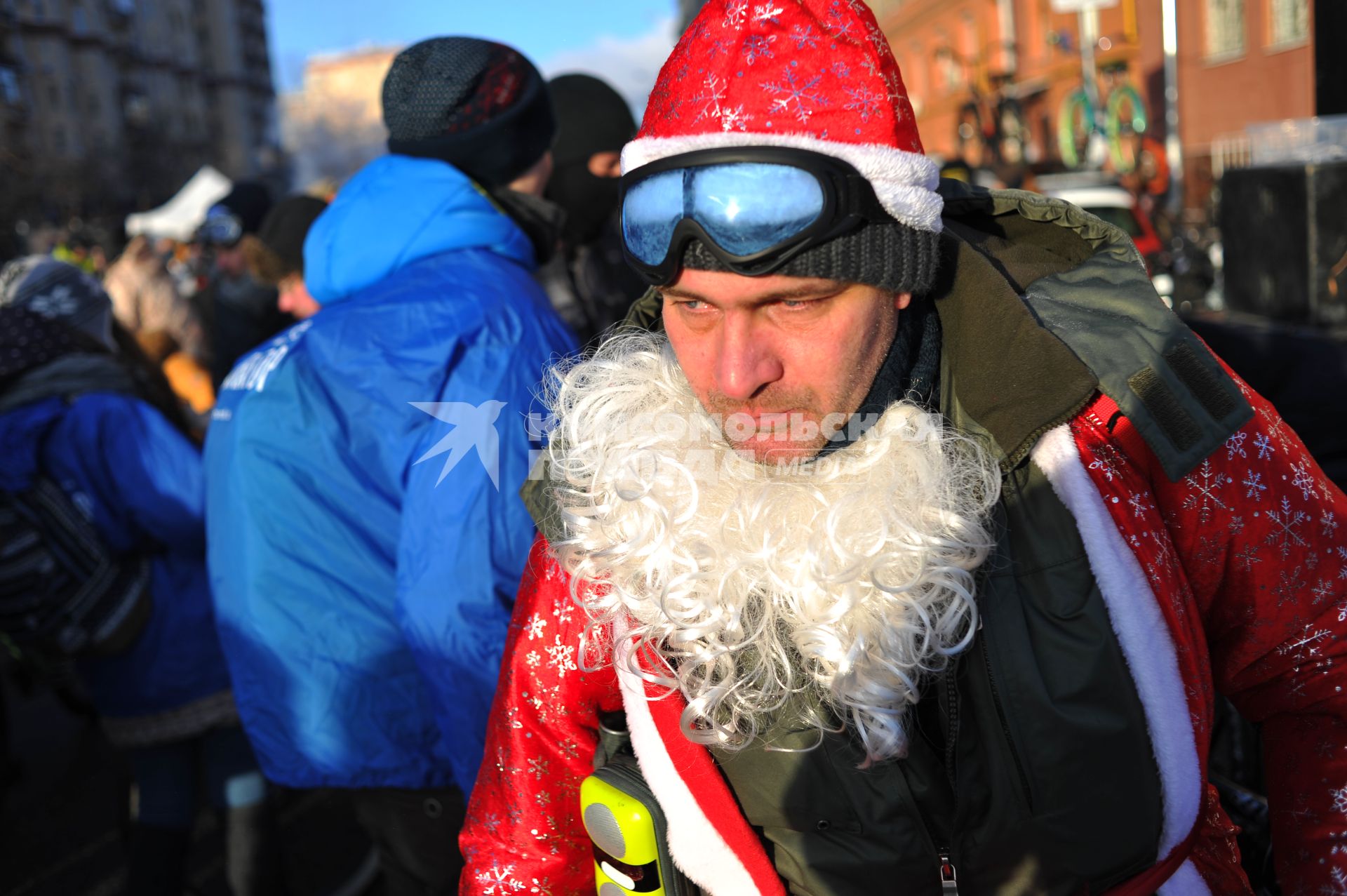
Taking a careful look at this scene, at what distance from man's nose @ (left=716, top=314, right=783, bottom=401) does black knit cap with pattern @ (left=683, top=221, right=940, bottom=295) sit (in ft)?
0.27

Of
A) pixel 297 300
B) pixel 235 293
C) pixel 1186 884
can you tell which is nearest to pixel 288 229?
pixel 297 300

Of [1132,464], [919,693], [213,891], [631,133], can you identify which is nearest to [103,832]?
[213,891]

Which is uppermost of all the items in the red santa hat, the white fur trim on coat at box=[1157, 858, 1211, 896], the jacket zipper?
the red santa hat

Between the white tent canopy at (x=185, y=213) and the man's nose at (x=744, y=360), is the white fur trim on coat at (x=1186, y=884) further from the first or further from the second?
the white tent canopy at (x=185, y=213)

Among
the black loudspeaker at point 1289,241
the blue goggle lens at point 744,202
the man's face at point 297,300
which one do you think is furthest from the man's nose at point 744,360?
the black loudspeaker at point 1289,241

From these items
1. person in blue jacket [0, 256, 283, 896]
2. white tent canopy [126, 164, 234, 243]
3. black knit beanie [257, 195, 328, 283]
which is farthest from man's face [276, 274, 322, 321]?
white tent canopy [126, 164, 234, 243]

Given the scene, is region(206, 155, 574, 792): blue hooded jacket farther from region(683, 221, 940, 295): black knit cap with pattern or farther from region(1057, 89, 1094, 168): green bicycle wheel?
region(1057, 89, 1094, 168): green bicycle wheel

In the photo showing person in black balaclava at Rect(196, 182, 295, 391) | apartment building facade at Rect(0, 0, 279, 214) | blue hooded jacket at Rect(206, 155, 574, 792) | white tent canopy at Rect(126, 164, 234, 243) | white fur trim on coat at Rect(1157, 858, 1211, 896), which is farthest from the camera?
apartment building facade at Rect(0, 0, 279, 214)

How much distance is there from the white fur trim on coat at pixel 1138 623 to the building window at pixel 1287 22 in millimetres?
16974

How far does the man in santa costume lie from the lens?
1.29m

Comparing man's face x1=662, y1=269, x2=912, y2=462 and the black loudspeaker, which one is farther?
the black loudspeaker

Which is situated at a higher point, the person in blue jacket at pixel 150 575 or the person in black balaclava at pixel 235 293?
the person in black balaclava at pixel 235 293

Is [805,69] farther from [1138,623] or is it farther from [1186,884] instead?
[1186,884]

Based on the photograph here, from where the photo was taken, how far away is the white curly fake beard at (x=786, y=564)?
1314mm
